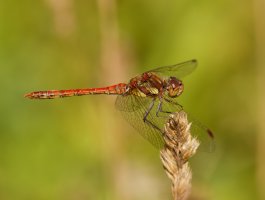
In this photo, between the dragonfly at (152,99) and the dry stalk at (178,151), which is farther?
the dragonfly at (152,99)

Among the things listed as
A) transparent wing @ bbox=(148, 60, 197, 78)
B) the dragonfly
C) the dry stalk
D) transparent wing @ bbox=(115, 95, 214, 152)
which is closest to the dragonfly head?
the dragonfly

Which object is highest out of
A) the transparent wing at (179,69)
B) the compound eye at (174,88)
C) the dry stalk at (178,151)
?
the transparent wing at (179,69)

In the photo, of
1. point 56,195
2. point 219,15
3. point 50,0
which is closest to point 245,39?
point 219,15

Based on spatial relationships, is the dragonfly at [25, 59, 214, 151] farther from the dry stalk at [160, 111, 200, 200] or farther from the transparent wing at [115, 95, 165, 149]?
the dry stalk at [160, 111, 200, 200]

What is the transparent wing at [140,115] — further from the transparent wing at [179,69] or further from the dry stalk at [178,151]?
the dry stalk at [178,151]

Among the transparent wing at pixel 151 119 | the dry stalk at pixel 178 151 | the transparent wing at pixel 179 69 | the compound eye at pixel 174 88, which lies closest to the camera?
the dry stalk at pixel 178 151

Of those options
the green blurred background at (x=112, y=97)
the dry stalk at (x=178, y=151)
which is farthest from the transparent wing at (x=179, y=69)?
the dry stalk at (x=178, y=151)

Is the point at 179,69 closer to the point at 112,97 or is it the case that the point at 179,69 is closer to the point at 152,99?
the point at 152,99
